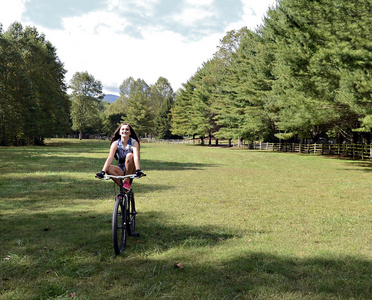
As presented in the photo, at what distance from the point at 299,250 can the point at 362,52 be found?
1406cm

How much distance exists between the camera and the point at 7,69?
1517 inches

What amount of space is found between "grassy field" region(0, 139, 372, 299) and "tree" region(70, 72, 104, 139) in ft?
234

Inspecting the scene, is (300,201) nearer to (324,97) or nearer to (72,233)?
(72,233)

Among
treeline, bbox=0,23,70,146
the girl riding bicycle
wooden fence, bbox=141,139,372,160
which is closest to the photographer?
the girl riding bicycle

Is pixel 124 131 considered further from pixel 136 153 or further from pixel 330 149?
pixel 330 149

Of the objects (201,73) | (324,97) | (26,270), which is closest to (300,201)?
(26,270)

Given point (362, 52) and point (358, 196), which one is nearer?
point (358, 196)

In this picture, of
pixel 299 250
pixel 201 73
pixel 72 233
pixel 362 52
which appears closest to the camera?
pixel 299 250

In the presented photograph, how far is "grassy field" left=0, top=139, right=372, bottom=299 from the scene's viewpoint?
3.69 metres

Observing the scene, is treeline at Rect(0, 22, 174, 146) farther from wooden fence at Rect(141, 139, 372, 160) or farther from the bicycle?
the bicycle

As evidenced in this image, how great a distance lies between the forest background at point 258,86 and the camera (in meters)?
16.5

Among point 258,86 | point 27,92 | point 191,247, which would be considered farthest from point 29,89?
point 191,247

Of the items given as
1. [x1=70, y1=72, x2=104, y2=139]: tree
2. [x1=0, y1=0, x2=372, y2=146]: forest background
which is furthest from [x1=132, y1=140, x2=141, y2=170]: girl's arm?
[x1=70, y1=72, x2=104, y2=139]: tree

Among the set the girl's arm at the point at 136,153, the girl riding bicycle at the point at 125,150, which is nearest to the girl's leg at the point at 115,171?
the girl riding bicycle at the point at 125,150
